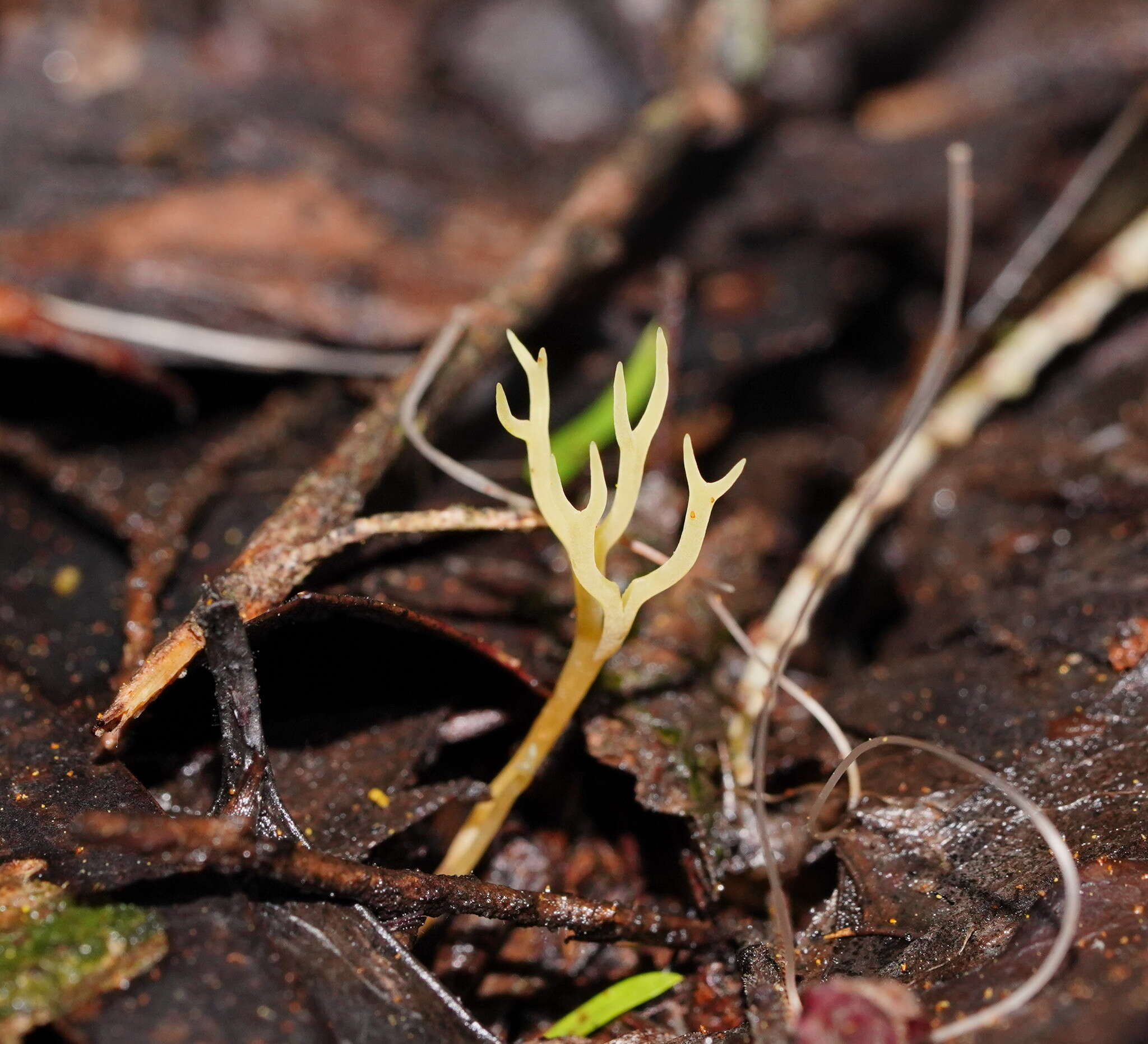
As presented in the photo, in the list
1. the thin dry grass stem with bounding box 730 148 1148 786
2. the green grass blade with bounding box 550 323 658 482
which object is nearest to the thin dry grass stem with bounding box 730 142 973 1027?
the thin dry grass stem with bounding box 730 148 1148 786

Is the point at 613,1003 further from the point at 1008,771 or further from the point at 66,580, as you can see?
the point at 66,580

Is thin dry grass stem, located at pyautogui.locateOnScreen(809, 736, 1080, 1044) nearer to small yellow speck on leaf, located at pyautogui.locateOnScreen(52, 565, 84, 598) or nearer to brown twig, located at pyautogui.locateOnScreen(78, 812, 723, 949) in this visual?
brown twig, located at pyautogui.locateOnScreen(78, 812, 723, 949)

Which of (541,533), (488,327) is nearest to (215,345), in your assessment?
(488,327)

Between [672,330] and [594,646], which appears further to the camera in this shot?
[672,330]

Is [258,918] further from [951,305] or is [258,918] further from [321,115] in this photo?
[321,115]

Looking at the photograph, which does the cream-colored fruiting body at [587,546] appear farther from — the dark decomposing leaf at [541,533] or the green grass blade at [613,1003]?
the green grass blade at [613,1003]

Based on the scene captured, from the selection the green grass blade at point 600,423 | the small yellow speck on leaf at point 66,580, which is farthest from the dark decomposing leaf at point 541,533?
the green grass blade at point 600,423

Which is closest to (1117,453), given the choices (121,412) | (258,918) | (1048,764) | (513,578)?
(1048,764)
